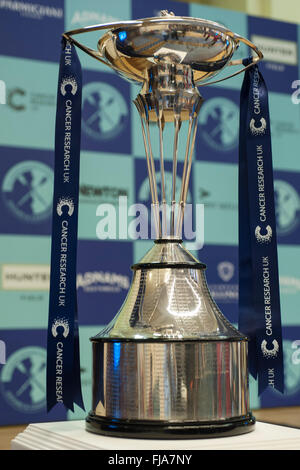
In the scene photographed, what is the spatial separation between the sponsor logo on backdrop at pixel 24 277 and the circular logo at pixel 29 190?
0.13 m

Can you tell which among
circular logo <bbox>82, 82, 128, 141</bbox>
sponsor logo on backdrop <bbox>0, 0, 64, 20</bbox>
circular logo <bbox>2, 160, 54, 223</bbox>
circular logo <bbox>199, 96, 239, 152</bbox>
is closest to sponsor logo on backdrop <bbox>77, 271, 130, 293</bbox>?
circular logo <bbox>2, 160, 54, 223</bbox>

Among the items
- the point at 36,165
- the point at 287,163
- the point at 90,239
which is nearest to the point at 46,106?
the point at 36,165

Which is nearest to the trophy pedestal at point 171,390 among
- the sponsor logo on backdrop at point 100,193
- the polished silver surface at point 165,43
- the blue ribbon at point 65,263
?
the blue ribbon at point 65,263

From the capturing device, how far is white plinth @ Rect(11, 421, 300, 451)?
84 centimetres

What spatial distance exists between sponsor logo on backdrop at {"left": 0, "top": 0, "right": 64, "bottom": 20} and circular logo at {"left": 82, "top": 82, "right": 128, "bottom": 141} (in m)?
0.23

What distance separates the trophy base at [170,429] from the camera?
875 mm

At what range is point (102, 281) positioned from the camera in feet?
6.19

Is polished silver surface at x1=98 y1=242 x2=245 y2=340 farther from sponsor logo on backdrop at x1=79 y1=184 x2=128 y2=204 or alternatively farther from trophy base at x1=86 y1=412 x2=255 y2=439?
sponsor logo on backdrop at x1=79 y1=184 x2=128 y2=204

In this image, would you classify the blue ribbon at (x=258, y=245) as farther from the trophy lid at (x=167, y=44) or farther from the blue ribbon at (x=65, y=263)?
the blue ribbon at (x=65, y=263)

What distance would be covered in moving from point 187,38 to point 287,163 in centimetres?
125

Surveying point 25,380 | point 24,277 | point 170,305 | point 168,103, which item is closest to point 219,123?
point 24,277

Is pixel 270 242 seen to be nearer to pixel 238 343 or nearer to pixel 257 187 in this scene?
pixel 257 187

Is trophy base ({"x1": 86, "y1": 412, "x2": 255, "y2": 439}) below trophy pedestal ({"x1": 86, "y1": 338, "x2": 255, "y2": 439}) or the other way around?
below
